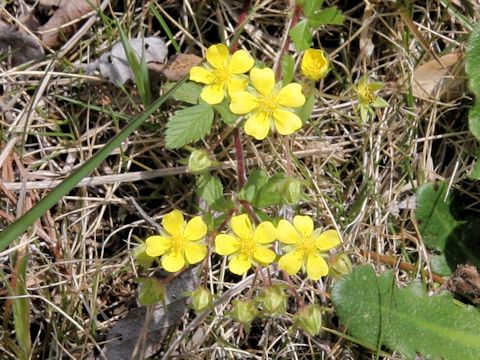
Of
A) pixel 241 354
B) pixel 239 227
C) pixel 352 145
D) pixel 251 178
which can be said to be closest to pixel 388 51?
pixel 352 145

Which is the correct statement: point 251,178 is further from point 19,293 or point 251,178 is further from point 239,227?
point 19,293

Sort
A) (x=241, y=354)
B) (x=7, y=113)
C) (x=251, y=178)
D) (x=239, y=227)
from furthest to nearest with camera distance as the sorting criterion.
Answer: (x=7, y=113) < (x=241, y=354) < (x=251, y=178) < (x=239, y=227)

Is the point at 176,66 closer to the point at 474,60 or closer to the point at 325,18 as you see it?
the point at 325,18

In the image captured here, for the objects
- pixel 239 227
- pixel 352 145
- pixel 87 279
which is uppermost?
pixel 239 227

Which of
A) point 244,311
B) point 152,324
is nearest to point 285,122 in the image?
point 244,311

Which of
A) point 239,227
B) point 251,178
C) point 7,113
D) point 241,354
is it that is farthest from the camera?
point 7,113

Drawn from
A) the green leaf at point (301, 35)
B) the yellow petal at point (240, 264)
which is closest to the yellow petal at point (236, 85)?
the green leaf at point (301, 35)

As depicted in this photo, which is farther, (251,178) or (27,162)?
(27,162)

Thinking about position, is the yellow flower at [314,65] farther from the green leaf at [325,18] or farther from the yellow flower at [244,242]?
the yellow flower at [244,242]

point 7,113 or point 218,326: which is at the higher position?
point 7,113
